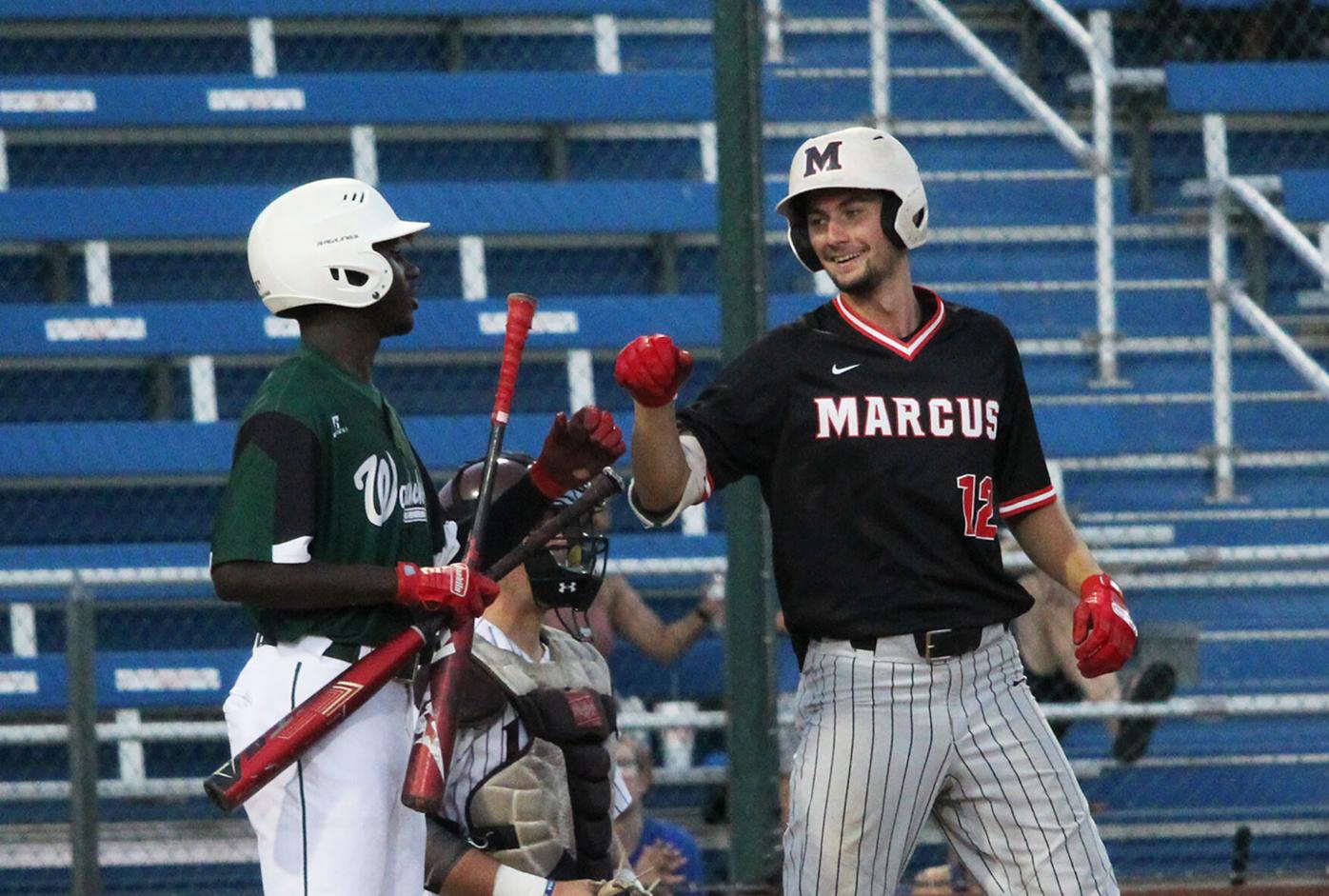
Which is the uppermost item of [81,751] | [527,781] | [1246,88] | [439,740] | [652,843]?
[1246,88]

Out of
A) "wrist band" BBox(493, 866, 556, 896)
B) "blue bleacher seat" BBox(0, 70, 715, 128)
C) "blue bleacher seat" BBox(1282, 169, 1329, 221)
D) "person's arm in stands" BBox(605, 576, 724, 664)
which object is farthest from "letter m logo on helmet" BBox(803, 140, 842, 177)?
"blue bleacher seat" BBox(1282, 169, 1329, 221)

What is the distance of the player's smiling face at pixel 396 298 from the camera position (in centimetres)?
291

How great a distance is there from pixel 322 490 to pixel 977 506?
43.8 inches

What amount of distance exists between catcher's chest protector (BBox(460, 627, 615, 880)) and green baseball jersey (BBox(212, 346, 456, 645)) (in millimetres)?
185

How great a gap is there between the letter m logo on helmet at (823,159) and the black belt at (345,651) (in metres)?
1.09

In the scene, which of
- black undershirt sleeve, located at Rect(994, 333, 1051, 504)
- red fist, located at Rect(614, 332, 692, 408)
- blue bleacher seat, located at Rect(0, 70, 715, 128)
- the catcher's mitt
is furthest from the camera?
blue bleacher seat, located at Rect(0, 70, 715, 128)

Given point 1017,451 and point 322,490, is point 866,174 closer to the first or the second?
point 1017,451

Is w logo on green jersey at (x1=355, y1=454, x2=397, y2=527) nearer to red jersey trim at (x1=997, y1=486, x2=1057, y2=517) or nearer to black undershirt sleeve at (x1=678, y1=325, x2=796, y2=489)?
black undershirt sleeve at (x1=678, y1=325, x2=796, y2=489)

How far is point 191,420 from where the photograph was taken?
22.0 feet

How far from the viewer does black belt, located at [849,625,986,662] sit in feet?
10.2

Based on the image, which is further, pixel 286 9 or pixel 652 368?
pixel 286 9

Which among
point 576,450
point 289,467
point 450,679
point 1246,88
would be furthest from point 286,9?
point 450,679

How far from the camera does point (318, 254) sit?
2.83m

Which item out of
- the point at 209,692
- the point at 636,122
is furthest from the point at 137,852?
the point at 636,122
